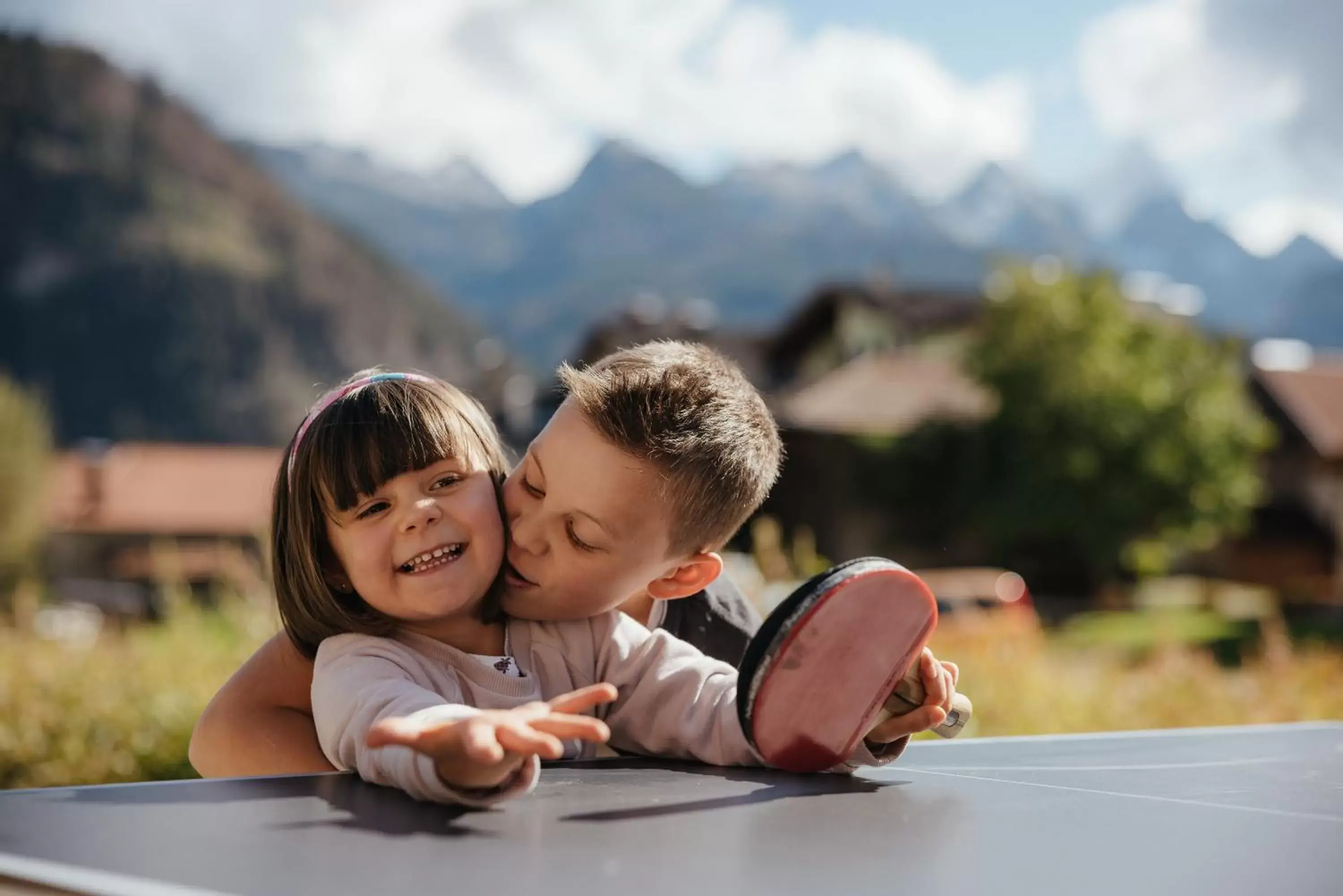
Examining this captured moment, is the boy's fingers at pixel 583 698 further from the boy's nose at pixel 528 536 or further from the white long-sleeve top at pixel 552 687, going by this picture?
the boy's nose at pixel 528 536

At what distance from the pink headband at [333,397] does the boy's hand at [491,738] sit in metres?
0.60

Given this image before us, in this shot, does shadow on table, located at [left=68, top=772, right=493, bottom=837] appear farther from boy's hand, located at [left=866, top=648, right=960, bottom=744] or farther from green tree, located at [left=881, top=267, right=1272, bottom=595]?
green tree, located at [left=881, top=267, right=1272, bottom=595]

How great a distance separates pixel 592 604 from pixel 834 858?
82cm

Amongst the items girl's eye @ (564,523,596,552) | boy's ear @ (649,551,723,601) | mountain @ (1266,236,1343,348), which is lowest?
mountain @ (1266,236,1343,348)

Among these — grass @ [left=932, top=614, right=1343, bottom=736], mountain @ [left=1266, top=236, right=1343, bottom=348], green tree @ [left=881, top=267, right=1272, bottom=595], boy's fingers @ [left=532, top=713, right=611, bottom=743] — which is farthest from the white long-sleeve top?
mountain @ [left=1266, top=236, right=1343, bottom=348]

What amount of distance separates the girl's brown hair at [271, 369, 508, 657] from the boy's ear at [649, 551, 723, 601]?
24cm

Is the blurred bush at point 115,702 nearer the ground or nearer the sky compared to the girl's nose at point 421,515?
nearer the ground

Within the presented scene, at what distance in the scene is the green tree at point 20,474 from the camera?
1761 inches

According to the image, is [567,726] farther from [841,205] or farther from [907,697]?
[841,205]

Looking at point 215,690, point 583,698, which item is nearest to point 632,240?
point 215,690

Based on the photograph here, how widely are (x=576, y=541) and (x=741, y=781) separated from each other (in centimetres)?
42

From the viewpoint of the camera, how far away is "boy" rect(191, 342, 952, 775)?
5.49ft

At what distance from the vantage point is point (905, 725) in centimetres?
153

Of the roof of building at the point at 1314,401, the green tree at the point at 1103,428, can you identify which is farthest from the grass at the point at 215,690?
the roof of building at the point at 1314,401
